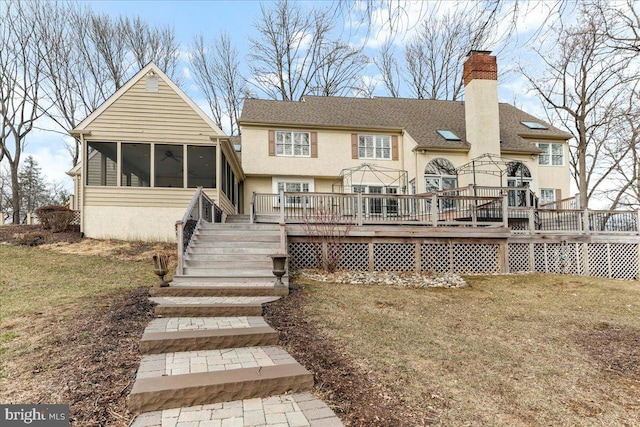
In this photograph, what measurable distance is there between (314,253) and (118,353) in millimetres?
6168

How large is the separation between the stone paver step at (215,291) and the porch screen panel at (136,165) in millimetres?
7045

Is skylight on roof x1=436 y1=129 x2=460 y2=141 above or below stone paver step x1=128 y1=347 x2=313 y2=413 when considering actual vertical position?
above

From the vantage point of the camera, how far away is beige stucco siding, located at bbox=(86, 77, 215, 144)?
11695 millimetres

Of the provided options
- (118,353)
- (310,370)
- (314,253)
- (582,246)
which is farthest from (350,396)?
(582,246)

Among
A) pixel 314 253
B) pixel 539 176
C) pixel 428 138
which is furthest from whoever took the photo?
pixel 539 176

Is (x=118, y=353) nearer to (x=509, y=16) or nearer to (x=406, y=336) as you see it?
(x=406, y=336)

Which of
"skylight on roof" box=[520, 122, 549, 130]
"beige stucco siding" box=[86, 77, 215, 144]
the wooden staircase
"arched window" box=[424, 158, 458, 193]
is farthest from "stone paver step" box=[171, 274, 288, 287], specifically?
"skylight on roof" box=[520, 122, 549, 130]

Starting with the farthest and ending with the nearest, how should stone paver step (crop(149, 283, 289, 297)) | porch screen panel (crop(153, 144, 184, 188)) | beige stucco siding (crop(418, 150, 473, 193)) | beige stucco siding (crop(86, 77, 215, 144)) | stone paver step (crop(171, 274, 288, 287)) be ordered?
beige stucco siding (crop(418, 150, 473, 193)) → porch screen panel (crop(153, 144, 184, 188)) → beige stucco siding (crop(86, 77, 215, 144)) → stone paver step (crop(171, 274, 288, 287)) → stone paver step (crop(149, 283, 289, 297))

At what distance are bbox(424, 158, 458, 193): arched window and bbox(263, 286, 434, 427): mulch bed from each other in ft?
41.0

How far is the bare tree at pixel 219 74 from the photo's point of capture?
87.1 ft

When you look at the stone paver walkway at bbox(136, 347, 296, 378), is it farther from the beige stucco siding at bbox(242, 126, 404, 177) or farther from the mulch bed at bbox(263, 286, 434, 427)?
the beige stucco siding at bbox(242, 126, 404, 177)

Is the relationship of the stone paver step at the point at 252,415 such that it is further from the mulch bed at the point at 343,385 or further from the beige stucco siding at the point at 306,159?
the beige stucco siding at the point at 306,159

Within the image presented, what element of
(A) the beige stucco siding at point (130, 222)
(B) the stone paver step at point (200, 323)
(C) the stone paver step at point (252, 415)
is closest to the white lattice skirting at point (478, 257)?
(B) the stone paver step at point (200, 323)

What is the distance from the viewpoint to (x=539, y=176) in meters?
17.8
